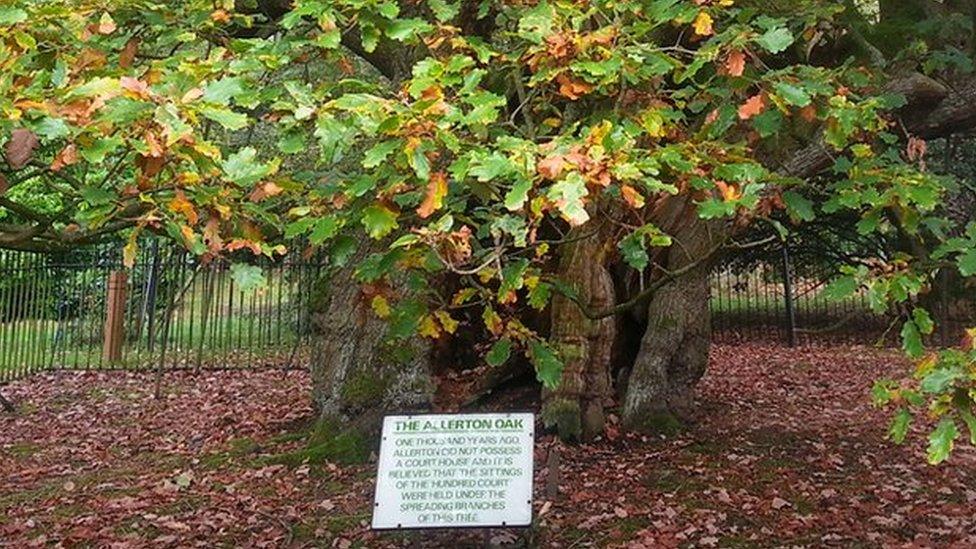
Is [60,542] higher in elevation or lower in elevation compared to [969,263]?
lower

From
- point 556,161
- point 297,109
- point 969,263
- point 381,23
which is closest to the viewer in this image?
point 556,161

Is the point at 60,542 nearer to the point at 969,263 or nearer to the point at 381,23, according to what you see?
the point at 381,23

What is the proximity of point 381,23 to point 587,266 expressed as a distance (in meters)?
3.42

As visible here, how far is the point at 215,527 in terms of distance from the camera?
564 cm

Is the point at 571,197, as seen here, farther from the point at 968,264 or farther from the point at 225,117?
the point at 968,264

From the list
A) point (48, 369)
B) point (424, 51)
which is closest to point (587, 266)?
point (424, 51)

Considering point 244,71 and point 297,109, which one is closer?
point 297,109

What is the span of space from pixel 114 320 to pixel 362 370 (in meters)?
8.32

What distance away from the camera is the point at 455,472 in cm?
466

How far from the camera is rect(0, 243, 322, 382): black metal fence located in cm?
1330

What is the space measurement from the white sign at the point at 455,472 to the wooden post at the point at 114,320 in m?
10.3

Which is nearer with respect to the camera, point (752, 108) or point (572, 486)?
point (752, 108)

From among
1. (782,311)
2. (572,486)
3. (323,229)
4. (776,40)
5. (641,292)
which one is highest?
(776,40)

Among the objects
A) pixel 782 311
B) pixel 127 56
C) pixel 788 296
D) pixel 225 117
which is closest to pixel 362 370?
pixel 127 56
